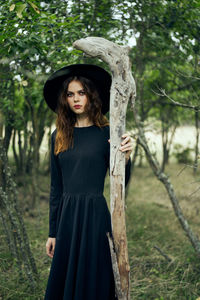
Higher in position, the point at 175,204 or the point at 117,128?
the point at 117,128

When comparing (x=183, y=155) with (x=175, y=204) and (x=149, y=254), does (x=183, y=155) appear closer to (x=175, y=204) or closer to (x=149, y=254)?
(x=149, y=254)

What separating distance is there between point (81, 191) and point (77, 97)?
0.71 m

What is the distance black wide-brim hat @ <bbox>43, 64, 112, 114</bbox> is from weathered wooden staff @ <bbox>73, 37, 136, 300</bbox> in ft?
0.64

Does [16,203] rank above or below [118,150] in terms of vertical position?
below

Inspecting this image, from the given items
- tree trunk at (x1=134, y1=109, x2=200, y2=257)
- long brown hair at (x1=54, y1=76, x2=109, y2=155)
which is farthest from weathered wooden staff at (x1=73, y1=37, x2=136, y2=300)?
tree trunk at (x1=134, y1=109, x2=200, y2=257)

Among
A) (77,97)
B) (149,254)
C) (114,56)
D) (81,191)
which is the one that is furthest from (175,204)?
(114,56)

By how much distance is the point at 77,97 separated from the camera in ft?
7.45

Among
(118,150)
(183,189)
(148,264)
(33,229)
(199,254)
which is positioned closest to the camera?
(118,150)

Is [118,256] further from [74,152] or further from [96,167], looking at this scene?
[74,152]

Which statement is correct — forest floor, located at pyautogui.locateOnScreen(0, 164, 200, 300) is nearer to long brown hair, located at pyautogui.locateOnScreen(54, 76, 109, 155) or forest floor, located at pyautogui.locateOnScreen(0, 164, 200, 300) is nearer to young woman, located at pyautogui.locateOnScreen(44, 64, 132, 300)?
young woman, located at pyautogui.locateOnScreen(44, 64, 132, 300)

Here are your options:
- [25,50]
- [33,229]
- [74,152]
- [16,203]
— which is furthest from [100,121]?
[33,229]

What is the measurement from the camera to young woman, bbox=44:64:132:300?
220 centimetres

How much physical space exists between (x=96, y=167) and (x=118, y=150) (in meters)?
0.31

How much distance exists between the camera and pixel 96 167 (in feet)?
7.61
